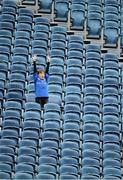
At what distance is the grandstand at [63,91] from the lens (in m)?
18.2

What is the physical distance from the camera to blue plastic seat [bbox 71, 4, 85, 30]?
70.3 ft

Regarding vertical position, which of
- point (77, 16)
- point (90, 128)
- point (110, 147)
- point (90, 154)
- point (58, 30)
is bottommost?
point (90, 154)

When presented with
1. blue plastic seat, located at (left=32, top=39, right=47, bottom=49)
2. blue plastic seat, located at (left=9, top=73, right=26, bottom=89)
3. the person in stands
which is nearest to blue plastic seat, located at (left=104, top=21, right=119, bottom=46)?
blue plastic seat, located at (left=32, top=39, right=47, bottom=49)

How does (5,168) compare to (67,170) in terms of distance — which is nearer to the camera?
Answer: (5,168)

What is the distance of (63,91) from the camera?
19.7 meters

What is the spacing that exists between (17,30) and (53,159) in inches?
179

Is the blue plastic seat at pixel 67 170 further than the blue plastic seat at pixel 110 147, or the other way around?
the blue plastic seat at pixel 110 147

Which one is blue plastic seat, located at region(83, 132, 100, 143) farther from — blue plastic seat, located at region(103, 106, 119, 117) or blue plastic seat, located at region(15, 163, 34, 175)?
blue plastic seat, located at region(15, 163, 34, 175)

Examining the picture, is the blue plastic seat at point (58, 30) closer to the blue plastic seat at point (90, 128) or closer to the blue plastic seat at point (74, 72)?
the blue plastic seat at point (74, 72)

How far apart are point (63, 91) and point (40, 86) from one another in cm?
186

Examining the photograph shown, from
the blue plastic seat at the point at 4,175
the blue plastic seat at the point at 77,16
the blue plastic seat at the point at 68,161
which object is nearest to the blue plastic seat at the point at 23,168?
the blue plastic seat at the point at 4,175

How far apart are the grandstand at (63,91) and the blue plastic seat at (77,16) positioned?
0.06ft

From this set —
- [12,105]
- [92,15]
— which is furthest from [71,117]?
[92,15]

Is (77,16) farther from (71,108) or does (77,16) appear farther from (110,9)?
(71,108)
